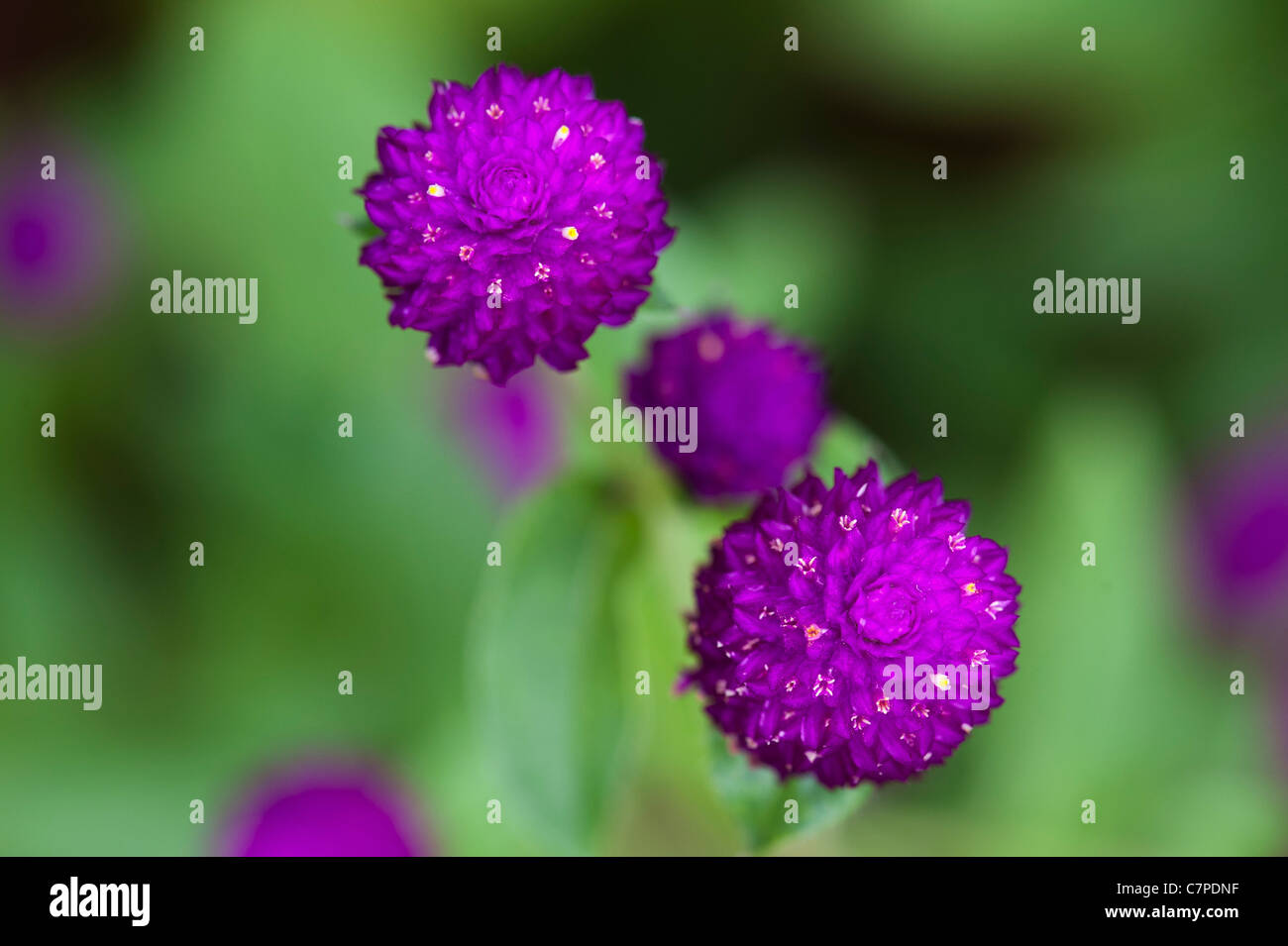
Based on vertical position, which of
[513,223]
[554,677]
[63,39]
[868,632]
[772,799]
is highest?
[63,39]

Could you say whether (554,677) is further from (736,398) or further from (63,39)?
(63,39)

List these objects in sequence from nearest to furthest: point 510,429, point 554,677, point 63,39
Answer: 1. point 554,677
2. point 510,429
3. point 63,39

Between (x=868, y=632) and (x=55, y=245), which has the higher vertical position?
(x=55, y=245)

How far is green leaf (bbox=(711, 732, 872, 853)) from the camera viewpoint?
1.42m

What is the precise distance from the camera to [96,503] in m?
2.79

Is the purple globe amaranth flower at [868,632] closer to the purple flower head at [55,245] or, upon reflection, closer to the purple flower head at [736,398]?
the purple flower head at [736,398]

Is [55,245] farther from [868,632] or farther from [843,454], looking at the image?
[868,632]

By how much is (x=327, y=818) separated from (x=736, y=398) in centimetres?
124

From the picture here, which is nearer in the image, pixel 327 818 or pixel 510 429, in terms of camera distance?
pixel 327 818

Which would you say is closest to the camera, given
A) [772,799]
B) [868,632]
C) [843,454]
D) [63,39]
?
[868,632]

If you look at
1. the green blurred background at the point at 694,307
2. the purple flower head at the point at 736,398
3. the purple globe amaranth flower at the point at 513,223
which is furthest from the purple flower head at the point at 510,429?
the purple globe amaranth flower at the point at 513,223

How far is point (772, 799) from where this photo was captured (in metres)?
1.45

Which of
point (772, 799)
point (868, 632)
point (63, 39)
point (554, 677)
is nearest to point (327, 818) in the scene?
point (554, 677)

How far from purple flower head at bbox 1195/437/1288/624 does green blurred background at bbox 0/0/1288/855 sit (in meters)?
0.07
